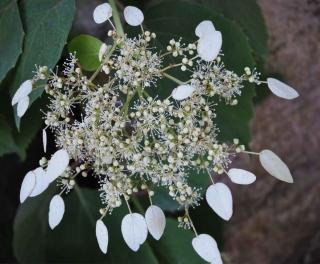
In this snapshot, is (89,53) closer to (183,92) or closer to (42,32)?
(42,32)

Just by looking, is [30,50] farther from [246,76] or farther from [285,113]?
[285,113]

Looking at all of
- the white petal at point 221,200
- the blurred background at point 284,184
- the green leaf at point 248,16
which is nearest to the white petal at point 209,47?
the white petal at point 221,200

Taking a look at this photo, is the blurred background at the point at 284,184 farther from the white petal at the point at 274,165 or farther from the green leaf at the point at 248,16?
the white petal at the point at 274,165

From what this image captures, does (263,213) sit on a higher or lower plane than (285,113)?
lower

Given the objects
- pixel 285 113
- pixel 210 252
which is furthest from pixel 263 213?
pixel 210 252

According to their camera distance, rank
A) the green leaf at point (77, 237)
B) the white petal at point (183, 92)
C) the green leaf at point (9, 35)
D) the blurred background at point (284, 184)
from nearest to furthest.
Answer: the white petal at point (183, 92)
the green leaf at point (9, 35)
the green leaf at point (77, 237)
the blurred background at point (284, 184)

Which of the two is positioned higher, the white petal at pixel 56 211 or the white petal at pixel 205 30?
the white petal at pixel 205 30

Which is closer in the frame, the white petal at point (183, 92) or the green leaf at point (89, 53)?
the white petal at point (183, 92)
